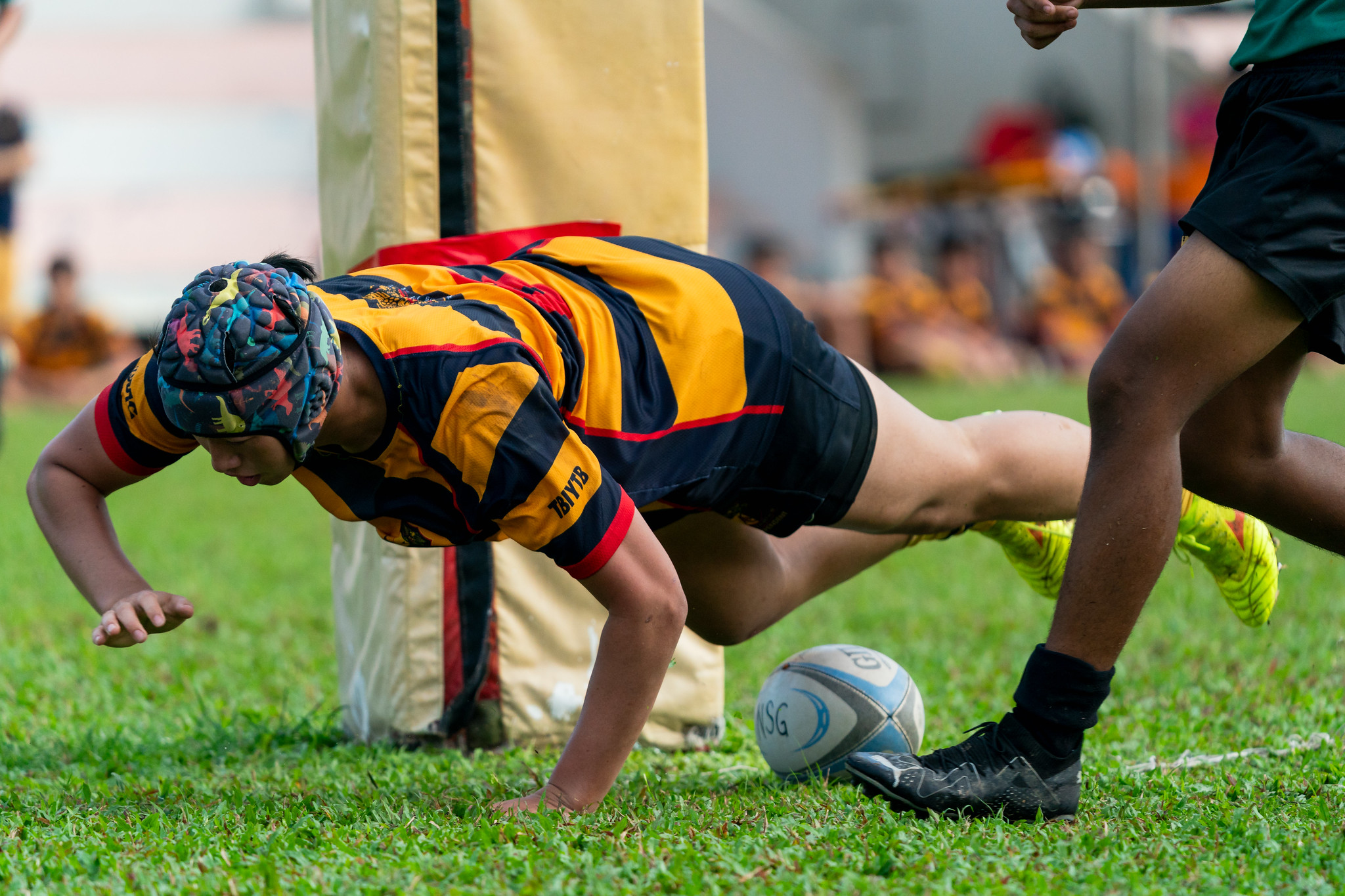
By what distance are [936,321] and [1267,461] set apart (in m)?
13.1

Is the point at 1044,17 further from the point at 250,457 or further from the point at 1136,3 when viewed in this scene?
the point at 250,457

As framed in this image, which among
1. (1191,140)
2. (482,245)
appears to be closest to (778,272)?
(1191,140)

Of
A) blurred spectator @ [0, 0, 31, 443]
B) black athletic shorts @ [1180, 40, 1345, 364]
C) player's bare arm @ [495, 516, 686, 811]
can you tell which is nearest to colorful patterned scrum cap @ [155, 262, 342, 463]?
player's bare arm @ [495, 516, 686, 811]

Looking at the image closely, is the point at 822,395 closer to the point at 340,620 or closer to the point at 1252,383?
the point at 1252,383

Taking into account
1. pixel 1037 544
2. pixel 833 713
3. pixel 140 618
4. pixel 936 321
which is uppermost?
pixel 140 618

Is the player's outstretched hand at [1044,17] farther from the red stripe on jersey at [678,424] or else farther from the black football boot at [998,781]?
the black football boot at [998,781]

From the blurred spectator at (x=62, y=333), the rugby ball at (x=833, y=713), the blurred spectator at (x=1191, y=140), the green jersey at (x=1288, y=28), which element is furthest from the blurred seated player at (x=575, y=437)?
the blurred spectator at (x=1191, y=140)

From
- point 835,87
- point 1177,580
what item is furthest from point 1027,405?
point 835,87

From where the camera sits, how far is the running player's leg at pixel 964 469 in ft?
8.79

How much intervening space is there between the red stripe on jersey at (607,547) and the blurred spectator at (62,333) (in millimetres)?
12797

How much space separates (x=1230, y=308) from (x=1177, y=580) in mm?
2917

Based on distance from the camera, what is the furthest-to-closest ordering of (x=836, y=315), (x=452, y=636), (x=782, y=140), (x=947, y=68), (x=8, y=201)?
(x=782, y=140), (x=947, y=68), (x=836, y=315), (x=8, y=201), (x=452, y=636)

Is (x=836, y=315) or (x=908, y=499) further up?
(x=908, y=499)

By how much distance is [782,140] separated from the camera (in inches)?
880
